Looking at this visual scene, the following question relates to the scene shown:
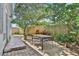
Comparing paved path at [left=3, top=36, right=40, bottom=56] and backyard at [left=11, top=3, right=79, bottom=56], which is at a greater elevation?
backyard at [left=11, top=3, right=79, bottom=56]

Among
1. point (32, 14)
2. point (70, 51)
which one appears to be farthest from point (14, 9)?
point (70, 51)

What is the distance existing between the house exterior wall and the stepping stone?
0.06 m

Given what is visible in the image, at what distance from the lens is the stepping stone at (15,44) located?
2979mm

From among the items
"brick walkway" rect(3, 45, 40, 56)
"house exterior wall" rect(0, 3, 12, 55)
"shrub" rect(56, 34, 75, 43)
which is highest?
"house exterior wall" rect(0, 3, 12, 55)

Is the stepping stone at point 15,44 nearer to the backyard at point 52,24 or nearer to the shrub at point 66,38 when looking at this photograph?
the backyard at point 52,24

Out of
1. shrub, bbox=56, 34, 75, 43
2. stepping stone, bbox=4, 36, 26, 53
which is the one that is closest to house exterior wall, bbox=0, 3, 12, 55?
stepping stone, bbox=4, 36, 26, 53

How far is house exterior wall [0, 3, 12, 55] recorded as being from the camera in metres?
2.91

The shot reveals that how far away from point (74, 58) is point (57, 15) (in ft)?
2.10

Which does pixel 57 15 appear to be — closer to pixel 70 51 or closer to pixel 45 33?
pixel 45 33

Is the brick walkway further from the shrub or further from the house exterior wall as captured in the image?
the shrub

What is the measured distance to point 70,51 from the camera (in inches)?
118

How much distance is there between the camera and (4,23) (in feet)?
9.78

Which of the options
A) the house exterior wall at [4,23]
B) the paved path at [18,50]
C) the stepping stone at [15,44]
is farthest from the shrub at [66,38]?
the house exterior wall at [4,23]

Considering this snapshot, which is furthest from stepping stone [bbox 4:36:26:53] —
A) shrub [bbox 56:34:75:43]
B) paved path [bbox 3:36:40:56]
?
shrub [bbox 56:34:75:43]
